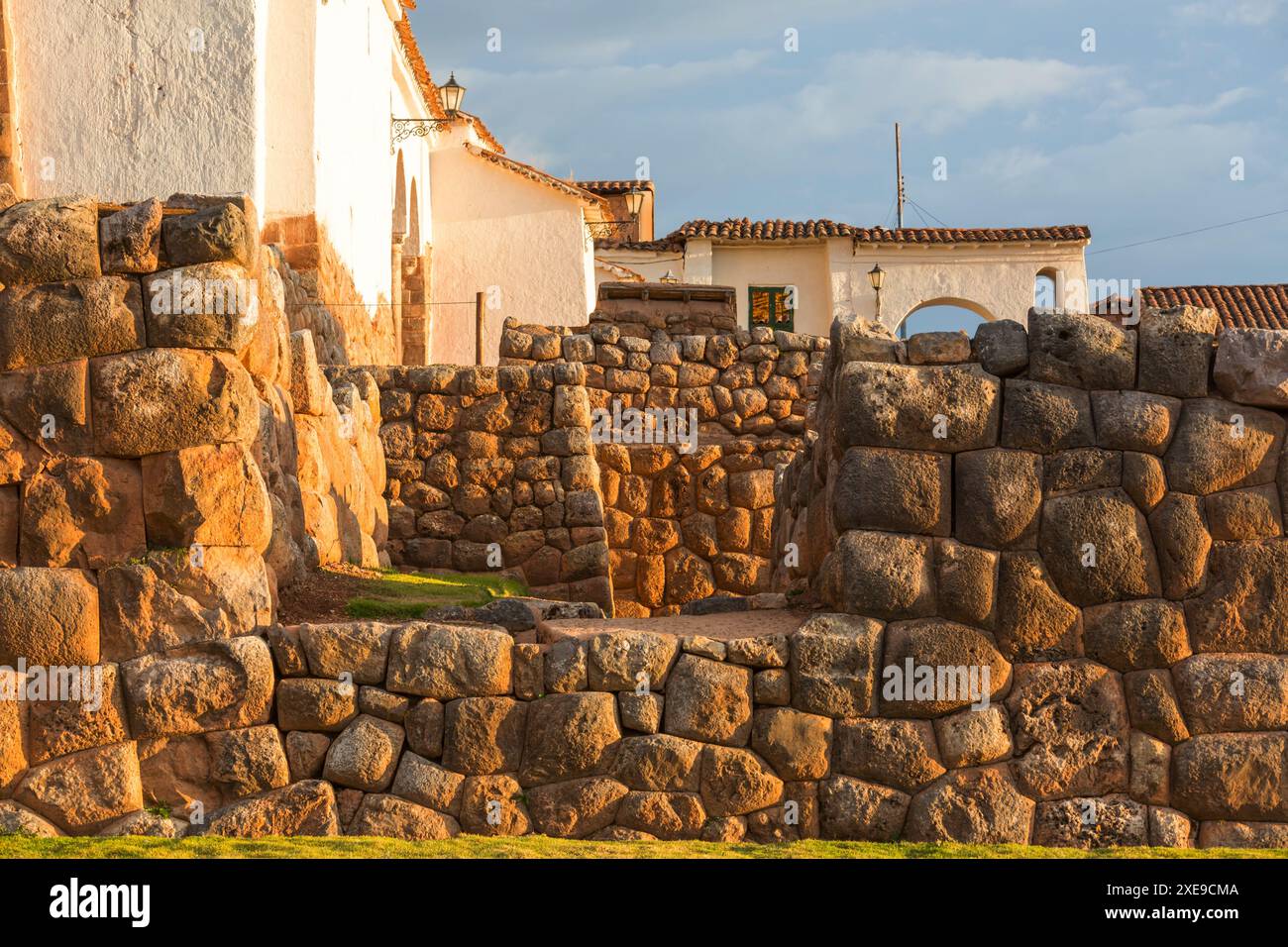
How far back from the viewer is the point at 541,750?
683 cm

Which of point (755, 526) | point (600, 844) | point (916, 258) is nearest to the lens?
point (600, 844)

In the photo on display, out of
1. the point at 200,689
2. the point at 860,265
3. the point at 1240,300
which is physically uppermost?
the point at 860,265

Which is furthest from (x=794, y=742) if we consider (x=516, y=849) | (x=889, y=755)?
(x=516, y=849)

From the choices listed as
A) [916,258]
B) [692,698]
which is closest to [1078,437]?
[692,698]

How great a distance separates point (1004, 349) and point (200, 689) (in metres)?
3.97

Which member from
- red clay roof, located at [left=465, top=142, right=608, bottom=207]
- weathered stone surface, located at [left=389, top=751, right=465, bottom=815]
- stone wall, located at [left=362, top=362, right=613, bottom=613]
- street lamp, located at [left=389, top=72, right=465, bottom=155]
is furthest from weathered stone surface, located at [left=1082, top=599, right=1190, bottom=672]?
red clay roof, located at [left=465, top=142, right=608, bottom=207]

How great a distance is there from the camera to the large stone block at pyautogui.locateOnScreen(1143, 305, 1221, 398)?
7.04m

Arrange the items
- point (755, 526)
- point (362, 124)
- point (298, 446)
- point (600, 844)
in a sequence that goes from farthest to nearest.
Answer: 1. point (362, 124)
2. point (755, 526)
3. point (298, 446)
4. point (600, 844)

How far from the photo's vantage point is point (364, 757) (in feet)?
22.3

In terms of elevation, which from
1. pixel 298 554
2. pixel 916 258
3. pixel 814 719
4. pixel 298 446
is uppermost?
pixel 916 258

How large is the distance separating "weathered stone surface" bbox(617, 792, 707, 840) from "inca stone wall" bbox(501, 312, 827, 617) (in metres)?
6.97

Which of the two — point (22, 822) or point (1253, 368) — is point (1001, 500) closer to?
point (1253, 368)

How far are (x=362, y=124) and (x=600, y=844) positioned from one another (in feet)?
52.3

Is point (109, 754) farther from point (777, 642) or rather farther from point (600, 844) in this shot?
point (777, 642)
